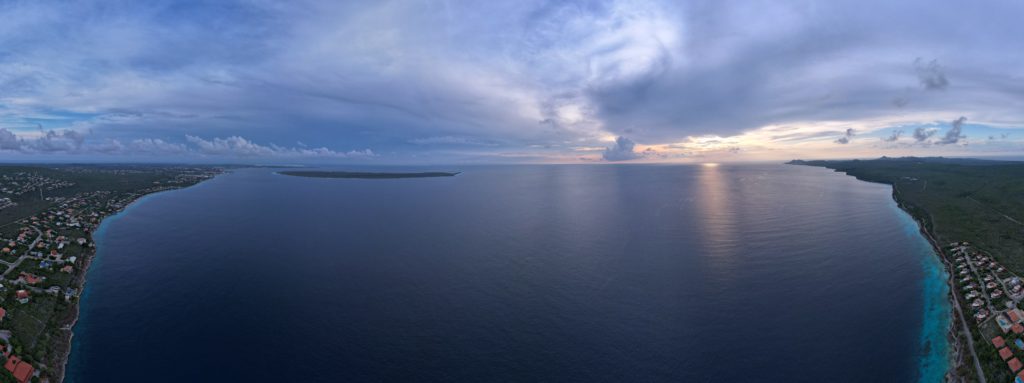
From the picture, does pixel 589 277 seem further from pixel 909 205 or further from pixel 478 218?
pixel 909 205

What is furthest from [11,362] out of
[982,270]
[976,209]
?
[976,209]

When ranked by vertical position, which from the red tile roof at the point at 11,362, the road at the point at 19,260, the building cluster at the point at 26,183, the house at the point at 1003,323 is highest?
the building cluster at the point at 26,183

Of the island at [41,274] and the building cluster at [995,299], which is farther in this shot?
the island at [41,274]

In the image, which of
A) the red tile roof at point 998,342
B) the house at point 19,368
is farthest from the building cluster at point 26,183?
the red tile roof at point 998,342

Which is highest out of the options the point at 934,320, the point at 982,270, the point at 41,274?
the point at 41,274

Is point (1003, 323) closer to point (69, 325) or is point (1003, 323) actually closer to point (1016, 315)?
point (1016, 315)

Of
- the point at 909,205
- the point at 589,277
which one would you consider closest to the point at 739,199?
the point at 909,205

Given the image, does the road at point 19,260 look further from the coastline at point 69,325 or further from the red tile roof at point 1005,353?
the red tile roof at point 1005,353

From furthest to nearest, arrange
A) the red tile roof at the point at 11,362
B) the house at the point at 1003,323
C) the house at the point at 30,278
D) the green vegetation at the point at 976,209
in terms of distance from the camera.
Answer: the green vegetation at the point at 976,209
the house at the point at 30,278
the house at the point at 1003,323
the red tile roof at the point at 11,362
